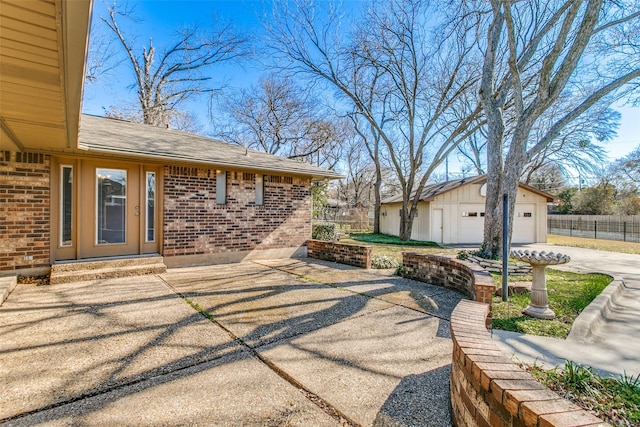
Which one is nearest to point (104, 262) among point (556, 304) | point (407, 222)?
point (556, 304)

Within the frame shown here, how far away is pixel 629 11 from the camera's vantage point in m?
8.17

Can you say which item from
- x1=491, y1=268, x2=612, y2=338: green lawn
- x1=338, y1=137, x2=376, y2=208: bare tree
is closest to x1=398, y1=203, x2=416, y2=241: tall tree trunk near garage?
x1=491, y1=268, x2=612, y2=338: green lawn

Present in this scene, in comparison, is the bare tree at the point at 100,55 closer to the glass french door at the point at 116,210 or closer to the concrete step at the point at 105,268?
the glass french door at the point at 116,210

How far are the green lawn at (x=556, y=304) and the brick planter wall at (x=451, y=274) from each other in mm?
437

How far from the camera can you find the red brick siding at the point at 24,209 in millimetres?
5438

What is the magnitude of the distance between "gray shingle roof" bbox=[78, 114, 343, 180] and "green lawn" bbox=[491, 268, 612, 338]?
5.73m

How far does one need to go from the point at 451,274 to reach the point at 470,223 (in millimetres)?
12725

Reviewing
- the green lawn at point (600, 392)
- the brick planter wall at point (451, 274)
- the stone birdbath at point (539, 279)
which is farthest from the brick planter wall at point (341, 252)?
the green lawn at point (600, 392)

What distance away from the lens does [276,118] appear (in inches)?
827

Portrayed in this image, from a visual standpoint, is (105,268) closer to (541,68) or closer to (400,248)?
(400,248)

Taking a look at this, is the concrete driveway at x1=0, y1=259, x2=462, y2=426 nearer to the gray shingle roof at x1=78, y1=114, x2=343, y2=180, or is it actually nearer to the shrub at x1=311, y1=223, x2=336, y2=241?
the gray shingle roof at x1=78, y1=114, x2=343, y2=180

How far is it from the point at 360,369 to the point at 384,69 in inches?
610

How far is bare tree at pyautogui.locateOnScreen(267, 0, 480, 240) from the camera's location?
13.2 m

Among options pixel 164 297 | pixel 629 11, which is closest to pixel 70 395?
pixel 164 297
